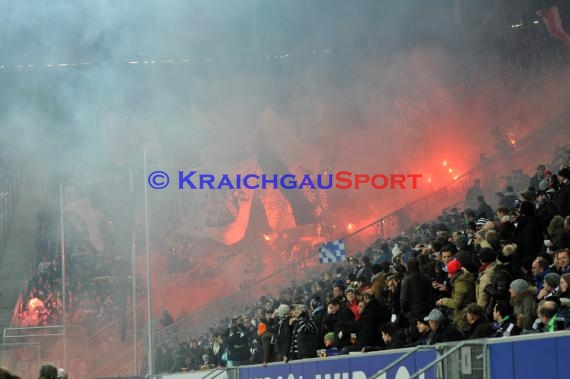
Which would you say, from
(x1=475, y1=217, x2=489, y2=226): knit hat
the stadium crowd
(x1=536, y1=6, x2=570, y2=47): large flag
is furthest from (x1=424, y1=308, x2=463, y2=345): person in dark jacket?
(x1=536, y1=6, x2=570, y2=47): large flag

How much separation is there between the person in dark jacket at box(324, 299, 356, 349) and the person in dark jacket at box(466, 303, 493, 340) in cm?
329

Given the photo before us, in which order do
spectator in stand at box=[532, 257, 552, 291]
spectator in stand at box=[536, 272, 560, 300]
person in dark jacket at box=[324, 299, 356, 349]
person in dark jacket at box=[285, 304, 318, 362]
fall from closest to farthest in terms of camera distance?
spectator in stand at box=[536, 272, 560, 300] → spectator in stand at box=[532, 257, 552, 291] → person in dark jacket at box=[324, 299, 356, 349] → person in dark jacket at box=[285, 304, 318, 362]

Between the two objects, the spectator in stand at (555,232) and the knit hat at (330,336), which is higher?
the spectator in stand at (555,232)

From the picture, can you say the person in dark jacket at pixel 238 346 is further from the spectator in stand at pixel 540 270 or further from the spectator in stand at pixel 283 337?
the spectator in stand at pixel 540 270

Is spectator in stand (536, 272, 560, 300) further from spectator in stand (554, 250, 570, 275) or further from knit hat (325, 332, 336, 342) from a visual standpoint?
knit hat (325, 332, 336, 342)

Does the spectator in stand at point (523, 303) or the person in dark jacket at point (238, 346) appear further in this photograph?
the person in dark jacket at point (238, 346)

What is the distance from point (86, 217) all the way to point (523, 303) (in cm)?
2589

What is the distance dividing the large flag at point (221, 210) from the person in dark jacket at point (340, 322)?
20173mm

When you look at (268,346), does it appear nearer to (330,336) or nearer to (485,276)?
(330,336)

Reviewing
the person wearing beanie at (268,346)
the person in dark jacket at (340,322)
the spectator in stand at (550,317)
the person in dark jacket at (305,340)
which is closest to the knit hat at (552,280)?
the spectator in stand at (550,317)

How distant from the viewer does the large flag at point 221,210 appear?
33031 millimetres

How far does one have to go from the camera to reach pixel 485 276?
9.88 meters

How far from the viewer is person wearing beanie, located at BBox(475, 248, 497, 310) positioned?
976cm

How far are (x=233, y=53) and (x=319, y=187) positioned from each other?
4388mm
